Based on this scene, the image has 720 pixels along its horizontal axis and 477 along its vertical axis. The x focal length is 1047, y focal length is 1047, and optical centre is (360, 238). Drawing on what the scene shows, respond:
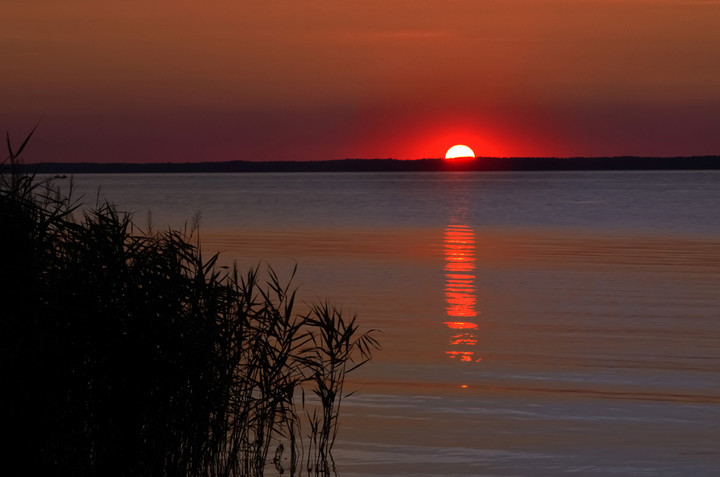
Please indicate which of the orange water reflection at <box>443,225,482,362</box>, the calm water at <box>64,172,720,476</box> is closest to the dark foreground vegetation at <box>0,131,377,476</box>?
the calm water at <box>64,172,720,476</box>

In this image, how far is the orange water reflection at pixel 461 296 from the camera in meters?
21.1

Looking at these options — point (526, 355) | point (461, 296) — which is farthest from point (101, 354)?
point (461, 296)

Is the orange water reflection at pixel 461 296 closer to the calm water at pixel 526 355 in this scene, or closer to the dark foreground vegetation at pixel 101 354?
the calm water at pixel 526 355

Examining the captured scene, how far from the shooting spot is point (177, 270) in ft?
35.0

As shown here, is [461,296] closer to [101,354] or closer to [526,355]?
[526,355]

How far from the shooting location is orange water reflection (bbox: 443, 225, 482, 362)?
69.1 ft

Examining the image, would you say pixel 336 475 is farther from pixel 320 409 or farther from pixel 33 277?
pixel 33 277

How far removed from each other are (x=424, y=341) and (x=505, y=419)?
6.58 metres

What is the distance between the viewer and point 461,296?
29.3 meters

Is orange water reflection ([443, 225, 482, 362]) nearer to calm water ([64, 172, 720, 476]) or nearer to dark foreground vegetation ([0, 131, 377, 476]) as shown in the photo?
calm water ([64, 172, 720, 476])

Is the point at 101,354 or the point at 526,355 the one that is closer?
the point at 101,354

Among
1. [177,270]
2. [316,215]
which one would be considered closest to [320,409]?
[177,270]

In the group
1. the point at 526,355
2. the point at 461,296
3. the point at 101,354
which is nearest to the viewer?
the point at 101,354

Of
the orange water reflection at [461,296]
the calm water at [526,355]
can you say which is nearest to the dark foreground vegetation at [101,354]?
the calm water at [526,355]
